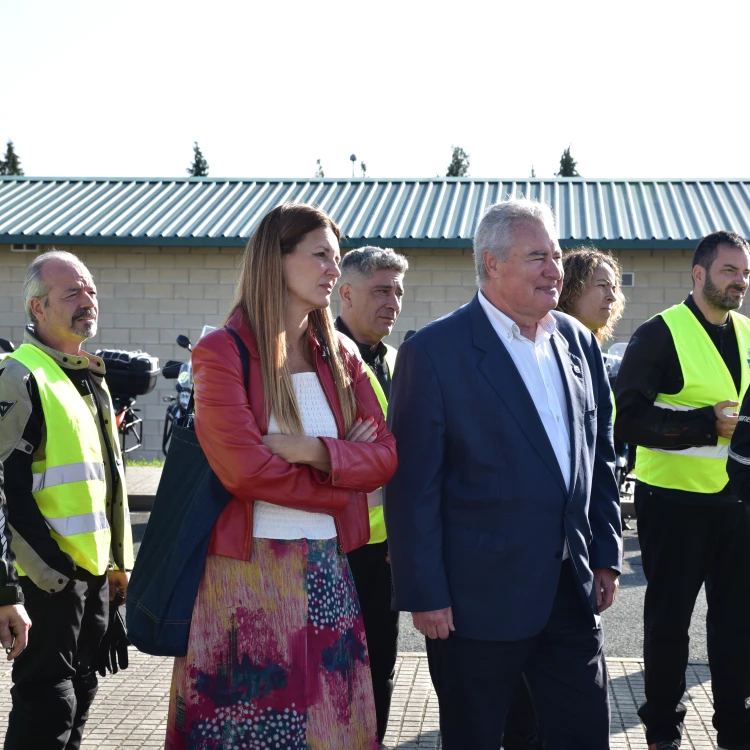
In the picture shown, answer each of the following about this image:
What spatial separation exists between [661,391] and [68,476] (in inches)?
98.7

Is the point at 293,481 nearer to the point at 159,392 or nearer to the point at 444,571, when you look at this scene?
the point at 444,571

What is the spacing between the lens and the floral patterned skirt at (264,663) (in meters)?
2.65

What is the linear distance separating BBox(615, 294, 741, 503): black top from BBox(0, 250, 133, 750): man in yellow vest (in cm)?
218

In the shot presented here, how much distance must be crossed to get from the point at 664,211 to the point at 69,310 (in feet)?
42.0

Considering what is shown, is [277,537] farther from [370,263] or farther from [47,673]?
[370,263]

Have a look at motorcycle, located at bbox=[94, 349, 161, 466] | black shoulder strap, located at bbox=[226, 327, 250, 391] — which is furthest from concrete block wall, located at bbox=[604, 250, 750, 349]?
black shoulder strap, located at bbox=[226, 327, 250, 391]

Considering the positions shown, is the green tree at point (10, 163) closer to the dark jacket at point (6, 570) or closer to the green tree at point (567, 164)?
the green tree at point (567, 164)

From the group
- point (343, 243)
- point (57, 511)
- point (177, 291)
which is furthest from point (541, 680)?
point (177, 291)

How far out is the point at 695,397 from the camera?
408cm

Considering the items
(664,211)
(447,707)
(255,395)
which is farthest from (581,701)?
(664,211)

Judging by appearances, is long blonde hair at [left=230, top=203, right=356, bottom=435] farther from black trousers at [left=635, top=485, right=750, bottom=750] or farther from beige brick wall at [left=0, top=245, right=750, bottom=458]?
beige brick wall at [left=0, top=245, right=750, bottom=458]

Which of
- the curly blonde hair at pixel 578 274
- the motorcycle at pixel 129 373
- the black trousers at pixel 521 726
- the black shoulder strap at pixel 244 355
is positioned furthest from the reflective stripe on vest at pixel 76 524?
the motorcycle at pixel 129 373

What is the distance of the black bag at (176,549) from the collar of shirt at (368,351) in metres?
1.49

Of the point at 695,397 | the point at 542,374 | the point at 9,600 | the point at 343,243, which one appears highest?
the point at 343,243
